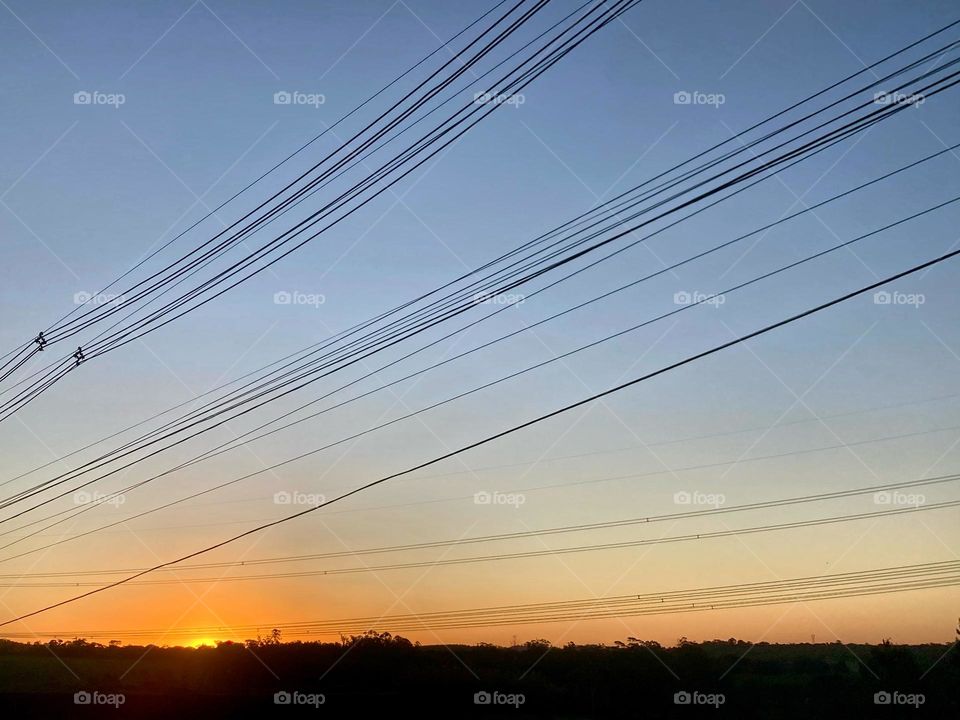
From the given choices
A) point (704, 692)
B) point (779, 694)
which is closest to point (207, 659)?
point (704, 692)

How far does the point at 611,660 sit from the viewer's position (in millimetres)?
69062

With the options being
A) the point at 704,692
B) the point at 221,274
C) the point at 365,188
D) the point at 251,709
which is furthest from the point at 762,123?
the point at 704,692

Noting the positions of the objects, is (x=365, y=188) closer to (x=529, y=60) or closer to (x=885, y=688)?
(x=529, y=60)

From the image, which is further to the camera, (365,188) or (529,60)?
(365,188)

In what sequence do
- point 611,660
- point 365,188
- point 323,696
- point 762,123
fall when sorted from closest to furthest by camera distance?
point 762,123 → point 365,188 → point 323,696 → point 611,660

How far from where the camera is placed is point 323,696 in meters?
54.7

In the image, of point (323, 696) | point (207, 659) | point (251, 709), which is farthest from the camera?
point (207, 659)

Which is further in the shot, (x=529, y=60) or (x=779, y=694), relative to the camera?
(x=779, y=694)

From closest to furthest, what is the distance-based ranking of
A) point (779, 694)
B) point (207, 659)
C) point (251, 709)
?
1. point (251, 709)
2. point (779, 694)
3. point (207, 659)

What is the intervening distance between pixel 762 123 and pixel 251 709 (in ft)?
154

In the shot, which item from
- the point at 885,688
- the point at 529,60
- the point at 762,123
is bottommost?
the point at 885,688

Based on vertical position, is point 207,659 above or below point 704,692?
above

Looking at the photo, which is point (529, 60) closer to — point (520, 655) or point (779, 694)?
point (779, 694)

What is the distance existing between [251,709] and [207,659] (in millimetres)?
28611
